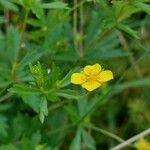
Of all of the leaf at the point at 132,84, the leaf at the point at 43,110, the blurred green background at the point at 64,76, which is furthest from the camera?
the leaf at the point at 132,84

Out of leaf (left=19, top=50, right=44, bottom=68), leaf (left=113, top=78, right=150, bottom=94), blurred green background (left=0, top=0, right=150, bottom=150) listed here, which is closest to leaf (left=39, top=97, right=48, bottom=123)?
blurred green background (left=0, top=0, right=150, bottom=150)

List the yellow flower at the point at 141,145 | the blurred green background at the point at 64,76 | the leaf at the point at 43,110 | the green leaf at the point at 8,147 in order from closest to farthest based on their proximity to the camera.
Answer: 1. the leaf at the point at 43,110
2. the blurred green background at the point at 64,76
3. the green leaf at the point at 8,147
4. the yellow flower at the point at 141,145

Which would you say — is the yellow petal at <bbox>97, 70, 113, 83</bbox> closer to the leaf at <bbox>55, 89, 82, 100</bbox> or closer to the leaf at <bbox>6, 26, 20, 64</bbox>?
the leaf at <bbox>55, 89, 82, 100</bbox>

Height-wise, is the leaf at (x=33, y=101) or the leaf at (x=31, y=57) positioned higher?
the leaf at (x=31, y=57)

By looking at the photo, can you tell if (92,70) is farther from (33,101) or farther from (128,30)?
(33,101)

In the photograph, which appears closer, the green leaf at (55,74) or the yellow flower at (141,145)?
the green leaf at (55,74)

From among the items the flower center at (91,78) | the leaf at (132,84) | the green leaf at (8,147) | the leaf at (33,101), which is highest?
the flower center at (91,78)

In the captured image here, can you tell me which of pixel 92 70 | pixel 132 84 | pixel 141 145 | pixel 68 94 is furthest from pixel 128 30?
pixel 132 84

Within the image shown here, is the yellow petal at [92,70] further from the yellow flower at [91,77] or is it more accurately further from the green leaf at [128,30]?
the green leaf at [128,30]

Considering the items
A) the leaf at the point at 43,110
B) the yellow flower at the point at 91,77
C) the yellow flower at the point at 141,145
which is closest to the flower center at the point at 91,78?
the yellow flower at the point at 91,77
